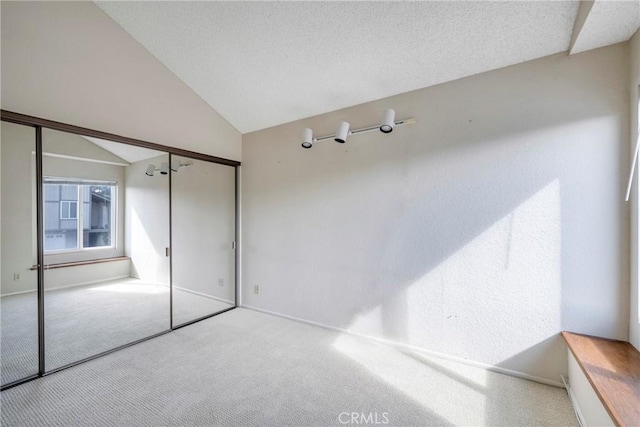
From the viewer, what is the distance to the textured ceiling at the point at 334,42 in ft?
6.10

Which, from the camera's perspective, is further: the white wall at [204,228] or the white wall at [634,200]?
the white wall at [204,228]

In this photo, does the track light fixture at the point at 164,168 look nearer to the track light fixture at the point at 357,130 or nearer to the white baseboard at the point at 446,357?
the track light fixture at the point at 357,130

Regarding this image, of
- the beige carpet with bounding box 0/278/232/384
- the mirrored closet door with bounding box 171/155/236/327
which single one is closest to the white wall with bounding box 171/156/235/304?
the mirrored closet door with bounding box 171/155/236/327

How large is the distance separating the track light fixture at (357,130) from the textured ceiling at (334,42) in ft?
1.04

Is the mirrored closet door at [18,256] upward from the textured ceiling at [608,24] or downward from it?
downward

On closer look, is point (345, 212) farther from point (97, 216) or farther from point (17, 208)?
point (17, 208)

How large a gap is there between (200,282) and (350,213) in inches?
84.3

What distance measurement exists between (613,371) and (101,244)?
13.2 ft

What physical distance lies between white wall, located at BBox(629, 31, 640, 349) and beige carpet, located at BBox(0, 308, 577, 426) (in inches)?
26.6

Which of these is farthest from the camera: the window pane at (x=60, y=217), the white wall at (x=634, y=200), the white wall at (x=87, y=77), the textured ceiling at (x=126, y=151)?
the textured ceiling at (x=126, y=151)

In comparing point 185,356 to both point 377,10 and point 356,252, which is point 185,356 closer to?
point 356,252

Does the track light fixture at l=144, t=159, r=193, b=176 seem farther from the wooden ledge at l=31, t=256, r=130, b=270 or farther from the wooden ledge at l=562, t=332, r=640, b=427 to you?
the wooden ledge at l=562, t=332, r=640, b=427

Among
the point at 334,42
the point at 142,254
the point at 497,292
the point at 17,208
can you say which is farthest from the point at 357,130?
the point at 17,208

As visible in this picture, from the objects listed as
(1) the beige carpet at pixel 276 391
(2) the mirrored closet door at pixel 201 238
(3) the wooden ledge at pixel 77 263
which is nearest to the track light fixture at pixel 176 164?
(2) the mirrored closet door at pixel 201 238
